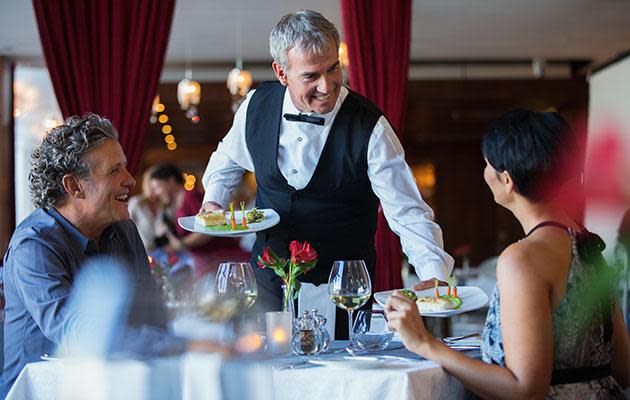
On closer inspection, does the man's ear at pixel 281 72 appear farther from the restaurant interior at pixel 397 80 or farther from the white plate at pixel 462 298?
the restaurant interior at pixel 397 80

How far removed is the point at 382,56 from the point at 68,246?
3.08 m

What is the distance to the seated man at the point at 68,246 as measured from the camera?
2.05 m

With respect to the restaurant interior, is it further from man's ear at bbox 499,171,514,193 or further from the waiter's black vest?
man's ear at bbox 499,171,514,193

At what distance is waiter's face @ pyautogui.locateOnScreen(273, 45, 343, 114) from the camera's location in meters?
2.62

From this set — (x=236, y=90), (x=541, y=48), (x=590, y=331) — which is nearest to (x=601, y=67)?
(x=541, y=48)

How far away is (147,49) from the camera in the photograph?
4.66 meters

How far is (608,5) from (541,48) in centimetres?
225

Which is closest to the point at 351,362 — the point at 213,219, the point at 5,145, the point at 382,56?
the point at 213,219

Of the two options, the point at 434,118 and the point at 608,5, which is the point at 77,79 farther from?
the point at 434,118

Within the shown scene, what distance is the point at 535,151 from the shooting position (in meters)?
1.83

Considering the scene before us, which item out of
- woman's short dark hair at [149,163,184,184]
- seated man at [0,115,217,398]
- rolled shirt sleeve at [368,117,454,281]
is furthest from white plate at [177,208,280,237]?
woman's short dark hair at [149,163,184,184]

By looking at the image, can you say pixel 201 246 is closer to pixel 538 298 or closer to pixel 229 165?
pixel 229 165

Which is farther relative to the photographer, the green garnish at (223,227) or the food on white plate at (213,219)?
the food on white plate at (213,219)

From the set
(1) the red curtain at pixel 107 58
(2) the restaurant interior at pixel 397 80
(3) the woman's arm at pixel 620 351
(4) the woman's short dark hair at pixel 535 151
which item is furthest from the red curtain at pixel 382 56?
(4) the woman's short dark hair at pixel 535 151
